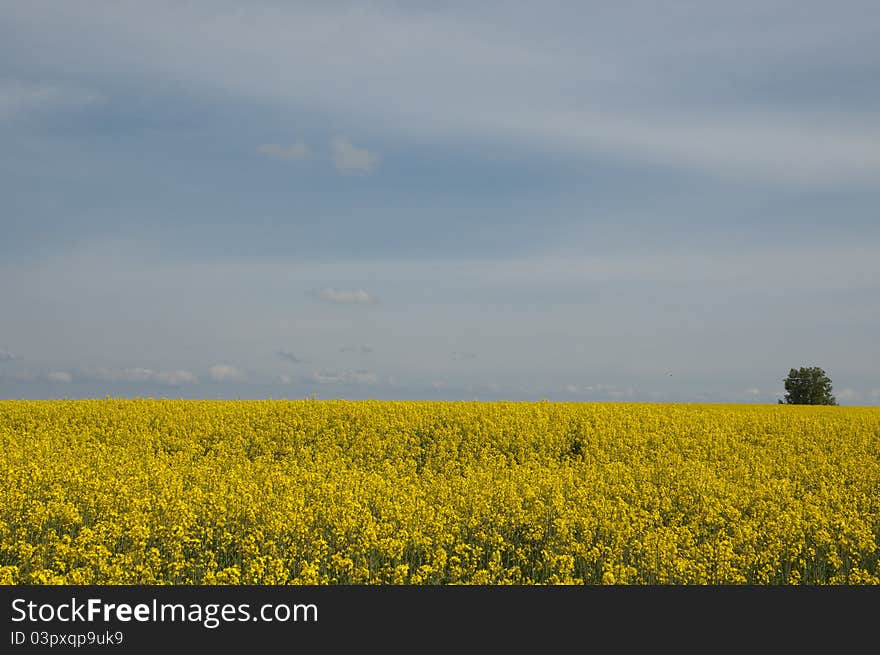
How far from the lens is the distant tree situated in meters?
65.1

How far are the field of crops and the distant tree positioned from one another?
46877mm

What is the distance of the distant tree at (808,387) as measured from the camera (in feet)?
214

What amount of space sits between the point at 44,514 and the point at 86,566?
7.29ft

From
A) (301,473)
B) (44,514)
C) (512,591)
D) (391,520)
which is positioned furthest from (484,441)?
(512,591)

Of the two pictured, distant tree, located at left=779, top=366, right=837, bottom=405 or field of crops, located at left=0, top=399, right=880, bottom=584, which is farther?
distant tree, located at left=779, top=366, right=837, bottom=405

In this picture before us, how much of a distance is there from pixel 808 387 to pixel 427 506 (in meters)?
Answer: 63.0

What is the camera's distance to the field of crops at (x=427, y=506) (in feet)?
30.7

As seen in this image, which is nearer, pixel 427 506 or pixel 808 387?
pixel 427 506

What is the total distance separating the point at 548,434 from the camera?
22.0m

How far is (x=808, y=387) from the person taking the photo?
6612cm

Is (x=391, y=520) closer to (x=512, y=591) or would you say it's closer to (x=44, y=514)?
(x=512, y=591)

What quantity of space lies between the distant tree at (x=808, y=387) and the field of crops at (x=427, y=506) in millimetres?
46877

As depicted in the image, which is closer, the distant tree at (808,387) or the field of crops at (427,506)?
the field of crops at (427,506)

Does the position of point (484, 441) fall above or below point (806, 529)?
above
